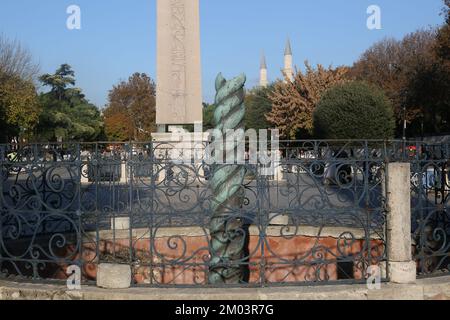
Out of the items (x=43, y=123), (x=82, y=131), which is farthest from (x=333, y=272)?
(x=82, y=131)

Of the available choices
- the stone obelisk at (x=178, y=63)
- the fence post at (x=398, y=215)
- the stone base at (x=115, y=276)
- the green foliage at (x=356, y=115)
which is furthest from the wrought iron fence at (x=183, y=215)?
the green foliage at (x=356, y=115)

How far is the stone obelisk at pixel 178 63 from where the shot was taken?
16.2 m

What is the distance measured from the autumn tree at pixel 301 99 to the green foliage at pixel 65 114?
1965 cm

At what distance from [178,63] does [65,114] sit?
118 ft

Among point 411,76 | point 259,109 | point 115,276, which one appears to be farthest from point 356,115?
point 259,109

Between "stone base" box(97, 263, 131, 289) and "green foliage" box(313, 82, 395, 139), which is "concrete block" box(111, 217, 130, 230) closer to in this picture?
"stone base" box(97, 263, 131, 289)

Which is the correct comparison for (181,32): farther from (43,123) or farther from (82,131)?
(82,131)

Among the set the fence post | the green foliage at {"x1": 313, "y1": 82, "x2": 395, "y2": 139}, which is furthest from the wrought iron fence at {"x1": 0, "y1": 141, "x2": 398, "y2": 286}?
the green foliage at {"x1": 313, "y1": 82, "x2": 395, "y2": 139}

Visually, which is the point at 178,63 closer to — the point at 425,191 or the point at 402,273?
the point at 425,191

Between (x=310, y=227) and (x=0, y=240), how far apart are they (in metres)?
4.51

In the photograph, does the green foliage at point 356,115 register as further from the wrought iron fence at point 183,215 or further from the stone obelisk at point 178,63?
the wrought iron fence at point 183,215

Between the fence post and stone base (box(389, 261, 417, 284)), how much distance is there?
0.9 inches

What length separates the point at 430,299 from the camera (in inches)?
186

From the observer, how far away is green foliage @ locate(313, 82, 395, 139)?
Result: 79.4 ft
